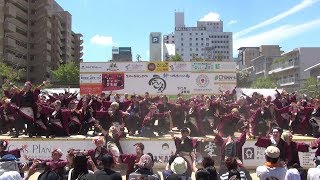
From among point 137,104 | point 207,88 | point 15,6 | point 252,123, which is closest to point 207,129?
point 252,123

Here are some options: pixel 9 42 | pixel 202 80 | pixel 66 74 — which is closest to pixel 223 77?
pixel 202 80

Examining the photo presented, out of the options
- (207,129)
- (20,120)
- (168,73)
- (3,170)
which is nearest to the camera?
(3,170)

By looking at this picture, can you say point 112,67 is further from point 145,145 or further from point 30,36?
point 30,36

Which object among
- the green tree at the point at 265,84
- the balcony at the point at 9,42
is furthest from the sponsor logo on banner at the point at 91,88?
the green tree at the point at 265,84

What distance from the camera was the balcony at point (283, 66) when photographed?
278 feet

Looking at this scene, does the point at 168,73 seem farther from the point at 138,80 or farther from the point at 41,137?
the point at 41,137

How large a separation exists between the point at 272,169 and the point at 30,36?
79584 millimetres

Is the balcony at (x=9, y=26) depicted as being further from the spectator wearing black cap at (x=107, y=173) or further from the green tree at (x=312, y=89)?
the spectator wearing black cap at (x=107, y=173)

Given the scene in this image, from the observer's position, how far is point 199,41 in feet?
591

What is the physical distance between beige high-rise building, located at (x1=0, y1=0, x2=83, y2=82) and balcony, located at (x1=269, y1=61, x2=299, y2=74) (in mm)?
48853

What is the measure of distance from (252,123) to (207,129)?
1.88m

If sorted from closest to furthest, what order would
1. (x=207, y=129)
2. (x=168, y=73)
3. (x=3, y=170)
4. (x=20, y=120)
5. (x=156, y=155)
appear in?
(x=3, y=170) → (x=156, y=155) → (x=20, y=120) → (x=207, y=129) → (x=168, y=73)

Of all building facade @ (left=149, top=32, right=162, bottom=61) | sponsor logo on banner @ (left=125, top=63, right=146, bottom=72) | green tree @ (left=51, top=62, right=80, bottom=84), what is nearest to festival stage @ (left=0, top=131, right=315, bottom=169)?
sponsor logo on banner @ (left=125, top=63, right=146, bottom=72)

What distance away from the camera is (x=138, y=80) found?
30188 millimetres
